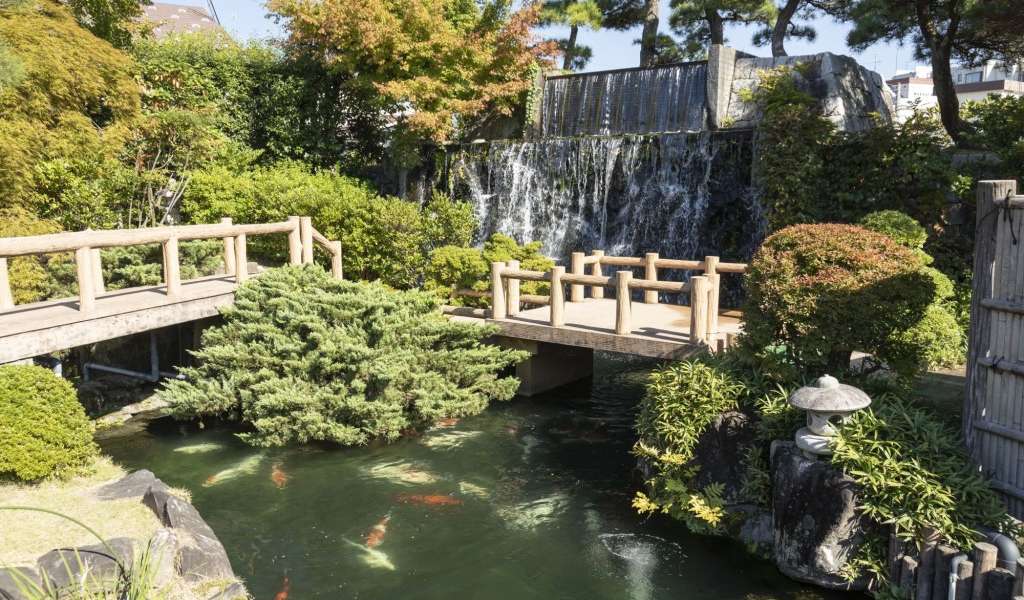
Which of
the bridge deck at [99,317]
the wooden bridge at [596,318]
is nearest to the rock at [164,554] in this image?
the bridge deck at [99,317]

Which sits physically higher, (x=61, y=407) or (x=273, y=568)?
(x=61, y=407)

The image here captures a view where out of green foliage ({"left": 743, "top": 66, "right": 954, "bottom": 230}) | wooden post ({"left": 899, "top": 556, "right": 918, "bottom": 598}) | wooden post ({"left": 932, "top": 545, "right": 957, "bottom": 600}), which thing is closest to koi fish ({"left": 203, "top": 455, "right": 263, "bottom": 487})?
wooden post ({"left": 899, "top": 556, "right": 918, "bottom": 598})

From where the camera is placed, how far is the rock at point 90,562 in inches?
214

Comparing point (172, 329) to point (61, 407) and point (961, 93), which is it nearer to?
point (61, 407)

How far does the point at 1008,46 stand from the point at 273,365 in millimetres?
15370

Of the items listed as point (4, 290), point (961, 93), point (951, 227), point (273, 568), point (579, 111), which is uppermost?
point (961, 93)

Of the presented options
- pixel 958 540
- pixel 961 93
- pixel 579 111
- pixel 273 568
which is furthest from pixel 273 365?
pixel 961 93

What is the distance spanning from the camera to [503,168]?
717 inches

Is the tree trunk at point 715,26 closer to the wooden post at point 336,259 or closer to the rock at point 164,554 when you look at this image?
the wooden post at point 336,259

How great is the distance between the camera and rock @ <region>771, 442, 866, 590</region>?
6.30 meters

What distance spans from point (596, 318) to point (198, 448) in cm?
580

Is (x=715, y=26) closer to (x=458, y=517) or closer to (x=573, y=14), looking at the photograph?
(x=573, y=14)

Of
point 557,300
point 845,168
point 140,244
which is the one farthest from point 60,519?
point 845,168

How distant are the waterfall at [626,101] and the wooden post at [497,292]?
28.7ft
